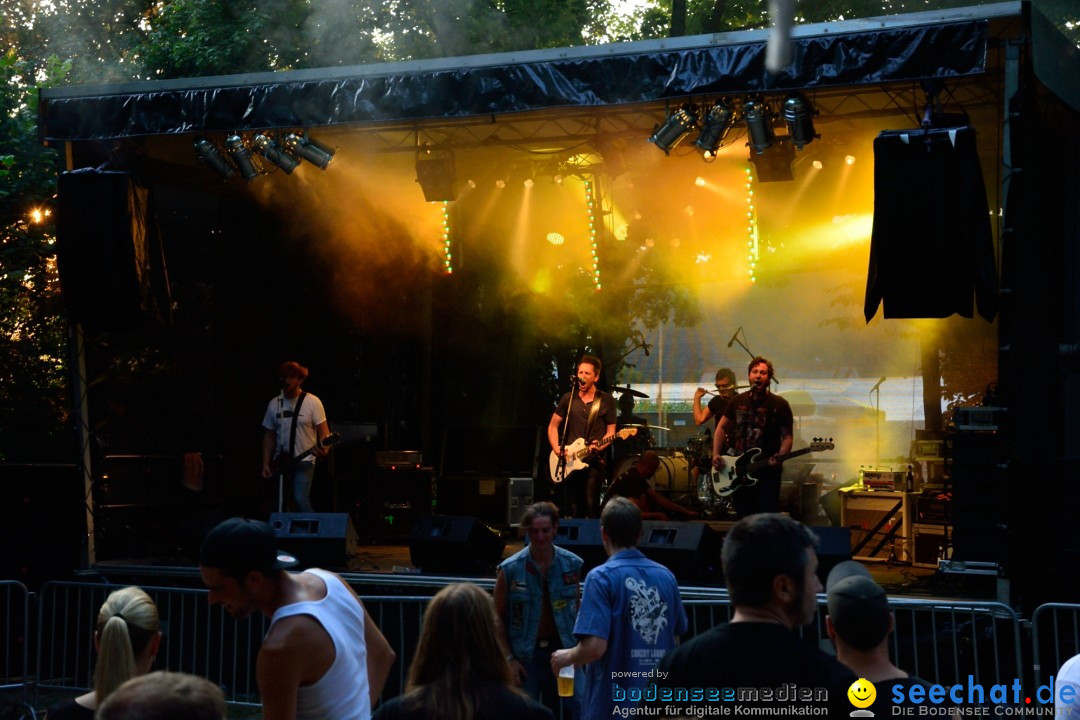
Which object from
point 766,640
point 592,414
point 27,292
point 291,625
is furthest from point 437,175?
point 766,640

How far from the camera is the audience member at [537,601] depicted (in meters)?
5.72

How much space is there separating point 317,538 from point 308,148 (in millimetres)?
Result: 3407

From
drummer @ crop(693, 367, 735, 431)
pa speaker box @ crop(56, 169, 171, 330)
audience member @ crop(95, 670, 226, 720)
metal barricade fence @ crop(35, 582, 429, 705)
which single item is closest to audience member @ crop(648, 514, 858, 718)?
audience member @ crop(95, 670, 226, 720)

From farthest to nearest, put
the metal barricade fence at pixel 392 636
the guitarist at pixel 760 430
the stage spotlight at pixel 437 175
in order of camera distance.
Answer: the stage spotlight at pixel 437 175 → the guitarist at pixel 760 430 → the metal barricade fence at pixel 392 636

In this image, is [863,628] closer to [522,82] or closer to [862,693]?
[862,693]

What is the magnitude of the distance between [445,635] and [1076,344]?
6880 mm

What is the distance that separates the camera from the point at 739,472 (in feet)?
32.0

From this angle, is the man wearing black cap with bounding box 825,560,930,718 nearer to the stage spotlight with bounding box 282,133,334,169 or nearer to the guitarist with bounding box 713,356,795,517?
the guitarist with bounding box 713,356,795,517

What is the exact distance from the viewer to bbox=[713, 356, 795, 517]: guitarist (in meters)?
9.40

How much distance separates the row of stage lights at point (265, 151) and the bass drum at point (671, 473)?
500 centimetres

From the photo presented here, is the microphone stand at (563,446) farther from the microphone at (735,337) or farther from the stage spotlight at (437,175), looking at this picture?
the microphone at (735,337)

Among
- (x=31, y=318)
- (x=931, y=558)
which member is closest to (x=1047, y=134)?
(x=931, y=558)

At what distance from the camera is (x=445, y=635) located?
2.94m

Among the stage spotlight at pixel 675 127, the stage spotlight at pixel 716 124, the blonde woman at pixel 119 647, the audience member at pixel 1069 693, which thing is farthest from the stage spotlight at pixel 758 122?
the blonde woman at pixel 119 647
